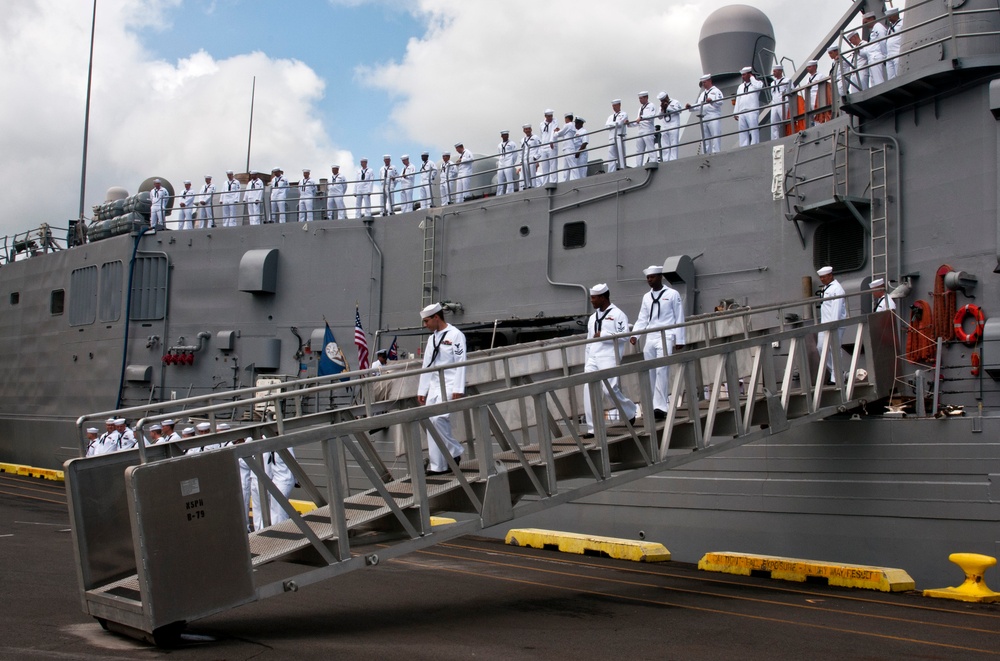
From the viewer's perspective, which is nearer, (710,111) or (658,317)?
(658,317)

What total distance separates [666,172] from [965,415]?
5.33 m

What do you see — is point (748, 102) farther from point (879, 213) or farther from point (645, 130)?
point (879, 213)

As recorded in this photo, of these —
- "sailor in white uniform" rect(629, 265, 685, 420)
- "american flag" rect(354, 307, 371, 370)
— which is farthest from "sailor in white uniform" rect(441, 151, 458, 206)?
"sailor in white uniform" rect(629, 265, 685, 420)

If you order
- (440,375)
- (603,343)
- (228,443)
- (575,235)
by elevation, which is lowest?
(228,443)

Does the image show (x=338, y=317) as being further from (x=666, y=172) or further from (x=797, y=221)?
(x=797, y=221)

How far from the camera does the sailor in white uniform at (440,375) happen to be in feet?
25.1

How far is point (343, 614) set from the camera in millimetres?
6746

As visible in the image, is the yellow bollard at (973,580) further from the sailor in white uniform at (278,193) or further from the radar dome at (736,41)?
the sailor in white uniform at (278,193)

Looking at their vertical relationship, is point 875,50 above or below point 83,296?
above

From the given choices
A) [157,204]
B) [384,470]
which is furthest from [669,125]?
[157,204]

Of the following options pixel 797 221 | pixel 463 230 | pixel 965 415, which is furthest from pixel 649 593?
pixel 463 230

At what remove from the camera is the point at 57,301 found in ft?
67.6

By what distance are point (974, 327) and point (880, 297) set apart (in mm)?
A: 1117

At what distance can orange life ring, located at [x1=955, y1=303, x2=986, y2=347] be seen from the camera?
920 centimetres
